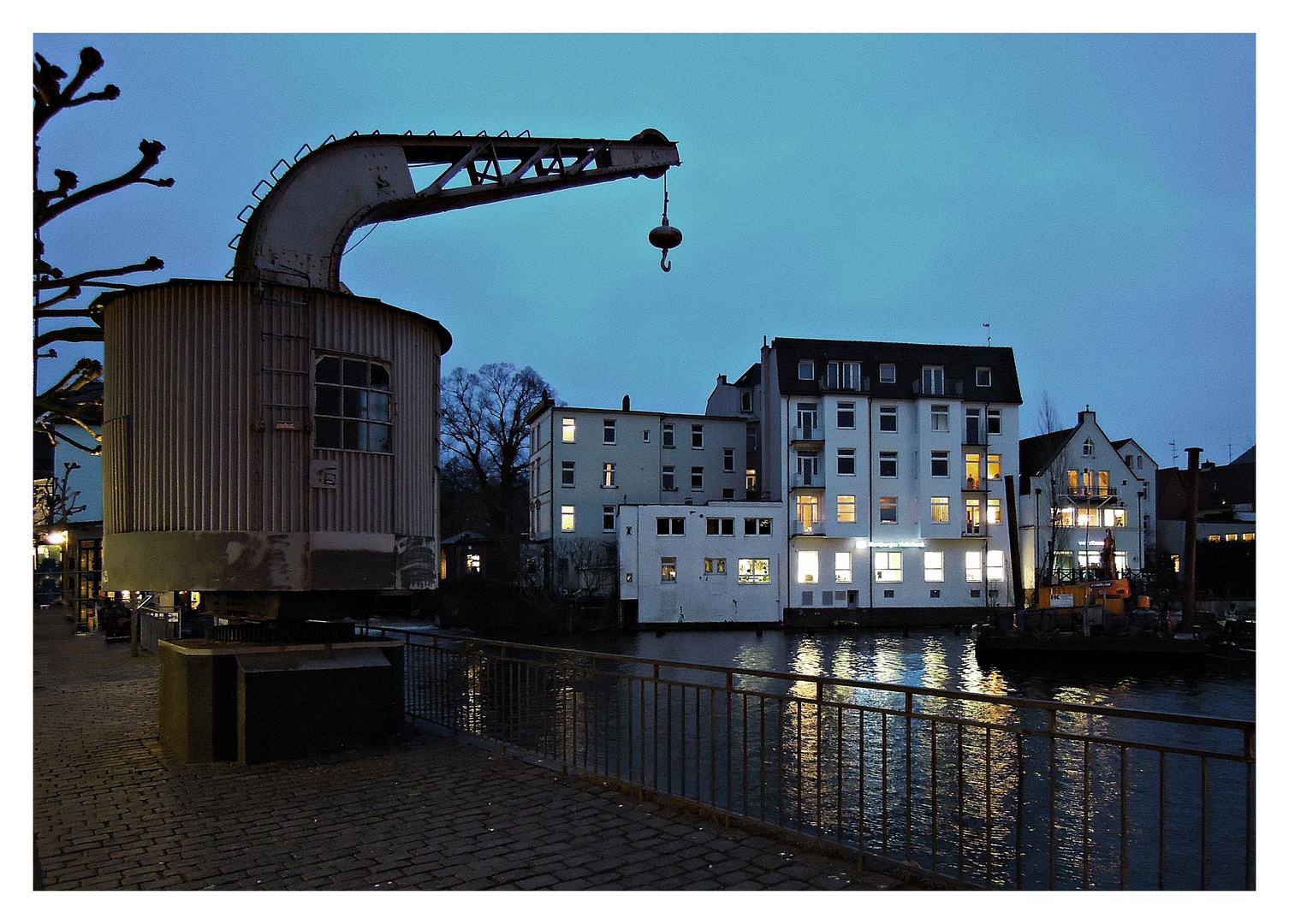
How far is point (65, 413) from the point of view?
6730mm

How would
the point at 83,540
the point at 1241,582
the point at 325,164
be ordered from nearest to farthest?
the point at 325,164, the point at 83,540, the point at 1241,582

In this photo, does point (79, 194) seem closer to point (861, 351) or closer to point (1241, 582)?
point (861, 351)

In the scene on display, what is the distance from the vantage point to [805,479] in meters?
51.2

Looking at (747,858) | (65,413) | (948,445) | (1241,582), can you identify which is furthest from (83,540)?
(1241,582)

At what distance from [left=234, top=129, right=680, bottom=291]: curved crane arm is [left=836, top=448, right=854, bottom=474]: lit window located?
3959 centimetres

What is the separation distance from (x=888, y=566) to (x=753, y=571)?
805 cm

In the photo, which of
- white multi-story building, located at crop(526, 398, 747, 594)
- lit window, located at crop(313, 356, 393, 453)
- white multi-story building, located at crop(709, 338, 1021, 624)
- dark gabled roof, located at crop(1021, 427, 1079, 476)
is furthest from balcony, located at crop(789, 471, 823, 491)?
lit window, located at crop(313, 356, 393, 453)

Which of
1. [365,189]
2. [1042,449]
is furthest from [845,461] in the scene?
[365,189]

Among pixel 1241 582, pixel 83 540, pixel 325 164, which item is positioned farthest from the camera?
pixel 1241 582

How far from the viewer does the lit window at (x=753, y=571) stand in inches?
1950

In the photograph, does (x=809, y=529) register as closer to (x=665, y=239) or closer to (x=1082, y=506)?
(x=1082, y=506)

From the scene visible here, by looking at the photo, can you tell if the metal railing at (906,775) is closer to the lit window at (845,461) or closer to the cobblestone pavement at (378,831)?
the cobblestone pavement at (378,831)

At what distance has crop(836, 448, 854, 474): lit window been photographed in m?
51.8

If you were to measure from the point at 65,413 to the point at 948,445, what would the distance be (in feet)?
167
